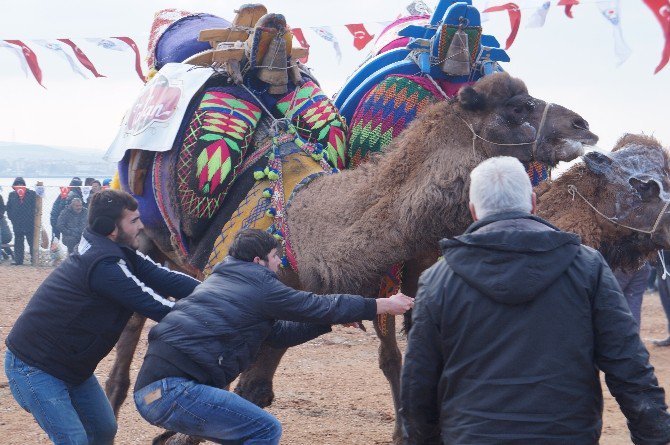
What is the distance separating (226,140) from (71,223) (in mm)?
11280

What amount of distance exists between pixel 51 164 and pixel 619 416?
92.2 ft

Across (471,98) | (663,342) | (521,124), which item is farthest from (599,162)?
(663,342)

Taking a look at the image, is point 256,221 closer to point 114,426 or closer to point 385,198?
point 385,198

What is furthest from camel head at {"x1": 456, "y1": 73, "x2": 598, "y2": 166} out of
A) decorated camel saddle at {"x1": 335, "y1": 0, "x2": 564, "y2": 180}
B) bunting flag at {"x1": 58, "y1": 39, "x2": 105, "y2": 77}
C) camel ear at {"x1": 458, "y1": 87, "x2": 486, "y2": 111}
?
bunting flag at {"x1": 58, "y1": 39, "x2": 105, "y2": 77}

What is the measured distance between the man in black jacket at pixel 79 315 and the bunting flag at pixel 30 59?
22.8ft

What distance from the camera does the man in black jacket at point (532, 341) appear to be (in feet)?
8.30

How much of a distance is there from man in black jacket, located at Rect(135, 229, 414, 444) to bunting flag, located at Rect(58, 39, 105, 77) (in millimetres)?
7486

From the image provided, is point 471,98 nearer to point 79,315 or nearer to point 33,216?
point 79,315

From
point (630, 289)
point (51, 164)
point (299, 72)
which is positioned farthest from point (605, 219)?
point (51, 164)

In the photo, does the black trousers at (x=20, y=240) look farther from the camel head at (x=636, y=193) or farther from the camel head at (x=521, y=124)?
the camel head at (x=636, y=193)

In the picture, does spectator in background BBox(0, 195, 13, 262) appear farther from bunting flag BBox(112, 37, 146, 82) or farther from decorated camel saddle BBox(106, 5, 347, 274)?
decorated camel saddle BBox(106, 5, 347, 274)

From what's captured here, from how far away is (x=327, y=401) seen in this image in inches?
278

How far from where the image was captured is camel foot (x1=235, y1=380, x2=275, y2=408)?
183 inches

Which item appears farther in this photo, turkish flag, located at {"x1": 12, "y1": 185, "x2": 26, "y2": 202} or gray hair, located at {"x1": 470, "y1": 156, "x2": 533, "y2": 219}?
turkish flag, located at {"x1": 12, "y1": 185, "x2": 26, "y2": 202}
